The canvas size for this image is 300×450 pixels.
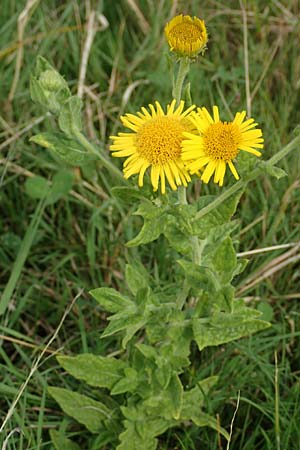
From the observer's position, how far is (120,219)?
8.69ft

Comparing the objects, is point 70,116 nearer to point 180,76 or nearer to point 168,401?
point 180,76

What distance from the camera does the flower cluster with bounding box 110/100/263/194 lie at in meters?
1.61

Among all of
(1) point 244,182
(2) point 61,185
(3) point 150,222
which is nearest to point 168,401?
(3) point 150,222

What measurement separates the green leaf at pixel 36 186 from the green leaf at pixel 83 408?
73cm

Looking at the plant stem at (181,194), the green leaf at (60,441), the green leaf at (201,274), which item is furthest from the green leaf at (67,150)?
the green leaf at (60,441)

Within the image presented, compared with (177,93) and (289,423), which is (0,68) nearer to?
(177,93)

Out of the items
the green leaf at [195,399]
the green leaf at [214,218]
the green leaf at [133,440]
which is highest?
the green leaf at [214,218]

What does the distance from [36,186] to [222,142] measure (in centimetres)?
114

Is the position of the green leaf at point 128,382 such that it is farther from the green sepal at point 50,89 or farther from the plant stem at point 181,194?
the green sepal at point 50,89

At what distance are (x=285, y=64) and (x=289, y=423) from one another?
63.8 inches

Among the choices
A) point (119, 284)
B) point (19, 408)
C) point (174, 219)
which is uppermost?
point (174, 219)

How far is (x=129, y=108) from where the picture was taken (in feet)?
9.29

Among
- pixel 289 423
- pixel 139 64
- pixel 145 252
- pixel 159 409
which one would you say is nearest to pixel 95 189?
pixel 145 252

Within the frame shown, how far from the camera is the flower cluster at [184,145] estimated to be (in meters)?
1.61
